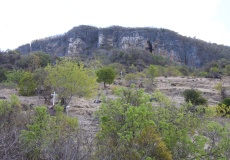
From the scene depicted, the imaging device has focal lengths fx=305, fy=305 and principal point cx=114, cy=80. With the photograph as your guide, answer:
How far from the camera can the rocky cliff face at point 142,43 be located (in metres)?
90.4

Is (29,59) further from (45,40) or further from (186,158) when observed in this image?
(45,40)

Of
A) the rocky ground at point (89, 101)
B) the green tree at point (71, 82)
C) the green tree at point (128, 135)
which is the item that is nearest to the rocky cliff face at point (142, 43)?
the rocky ground at point (89, 101)

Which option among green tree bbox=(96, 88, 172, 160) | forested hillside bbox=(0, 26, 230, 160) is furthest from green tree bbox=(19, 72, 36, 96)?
green tree bbox=(96, 88, 172, 160)

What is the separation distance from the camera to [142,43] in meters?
93.2

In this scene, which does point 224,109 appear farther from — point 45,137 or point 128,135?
point 45,137

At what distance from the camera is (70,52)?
95.2 metres

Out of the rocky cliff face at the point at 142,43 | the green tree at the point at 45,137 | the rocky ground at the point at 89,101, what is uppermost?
the rocky cliff face at the point at 142,43

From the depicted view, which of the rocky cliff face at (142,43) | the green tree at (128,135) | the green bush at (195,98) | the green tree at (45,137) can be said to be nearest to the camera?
the green tree at (45,137)

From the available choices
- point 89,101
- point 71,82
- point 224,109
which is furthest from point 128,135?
point 89,101

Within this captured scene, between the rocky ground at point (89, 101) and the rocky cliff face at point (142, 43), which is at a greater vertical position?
the rocky cliff face at point (142, 43)

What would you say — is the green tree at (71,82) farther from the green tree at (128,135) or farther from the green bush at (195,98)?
the green tree at (128,135)

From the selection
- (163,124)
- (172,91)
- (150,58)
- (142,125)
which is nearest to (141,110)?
(142,125)

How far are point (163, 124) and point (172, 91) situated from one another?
23.9 meters

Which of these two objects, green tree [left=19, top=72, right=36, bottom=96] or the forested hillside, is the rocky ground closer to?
the forested hillside
